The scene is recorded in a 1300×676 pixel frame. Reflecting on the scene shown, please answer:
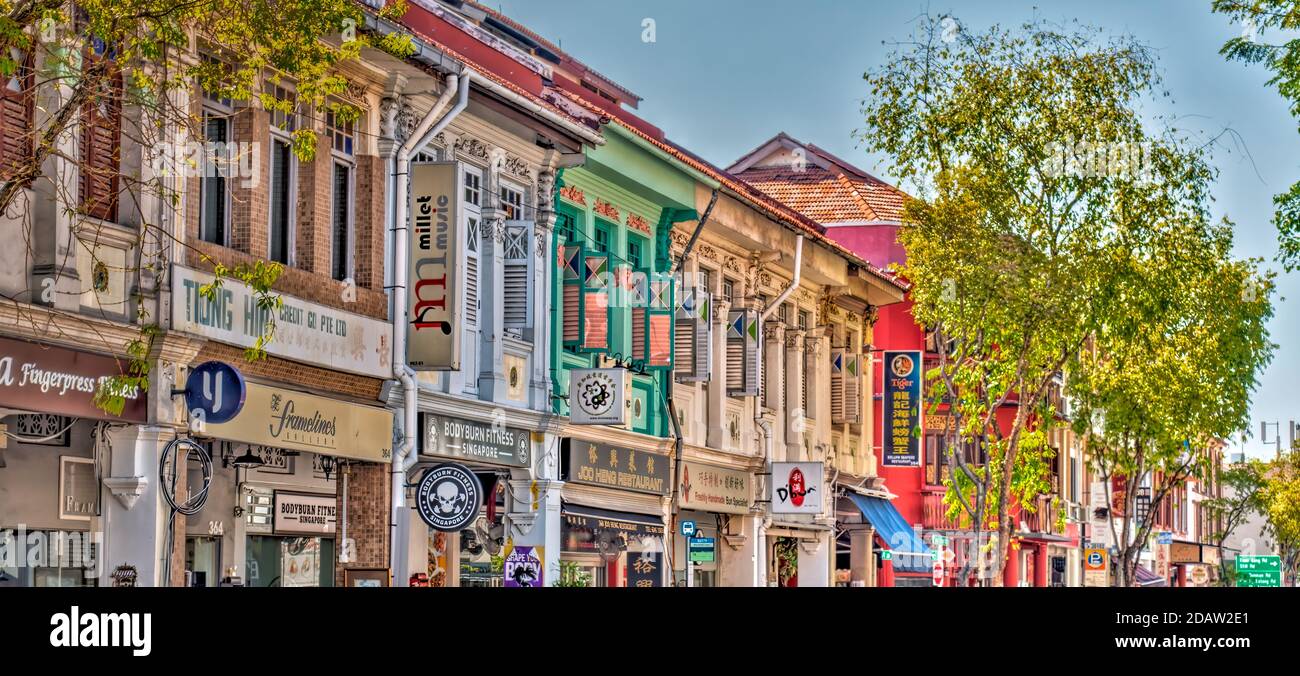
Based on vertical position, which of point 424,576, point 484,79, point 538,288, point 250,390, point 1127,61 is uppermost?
point 1127,61

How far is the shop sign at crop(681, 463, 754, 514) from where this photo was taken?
30500 millimetres

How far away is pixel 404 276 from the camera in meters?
20.9

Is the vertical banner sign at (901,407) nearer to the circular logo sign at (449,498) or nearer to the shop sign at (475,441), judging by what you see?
the shop sign at (475,441)

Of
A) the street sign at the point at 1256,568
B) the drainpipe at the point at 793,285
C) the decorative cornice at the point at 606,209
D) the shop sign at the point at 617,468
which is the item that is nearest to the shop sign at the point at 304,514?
the shop sign at the point at 617,468

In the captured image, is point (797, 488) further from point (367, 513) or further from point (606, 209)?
point (367, 513)

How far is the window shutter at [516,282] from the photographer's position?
23672mm

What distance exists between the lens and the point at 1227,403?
43344mm

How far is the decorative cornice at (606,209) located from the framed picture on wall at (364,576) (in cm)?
815

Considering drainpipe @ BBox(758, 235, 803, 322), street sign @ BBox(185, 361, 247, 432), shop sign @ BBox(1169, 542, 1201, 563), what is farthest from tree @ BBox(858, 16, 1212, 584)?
shop sign @ BBox(1169, 542, 1201, 563)

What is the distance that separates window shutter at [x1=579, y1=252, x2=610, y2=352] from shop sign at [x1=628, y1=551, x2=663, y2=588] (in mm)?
4304

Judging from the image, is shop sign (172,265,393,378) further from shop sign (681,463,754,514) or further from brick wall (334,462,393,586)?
shop sign (681,463,754,514)
